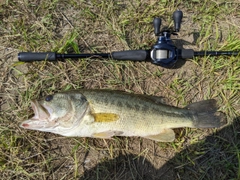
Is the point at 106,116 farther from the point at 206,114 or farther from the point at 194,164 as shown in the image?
the point at 194,164

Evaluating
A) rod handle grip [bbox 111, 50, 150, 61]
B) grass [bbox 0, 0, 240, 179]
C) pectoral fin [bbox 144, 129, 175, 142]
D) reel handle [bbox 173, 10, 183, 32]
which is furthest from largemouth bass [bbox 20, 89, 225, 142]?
reel handle [bbox 173, 10, 183, 32]

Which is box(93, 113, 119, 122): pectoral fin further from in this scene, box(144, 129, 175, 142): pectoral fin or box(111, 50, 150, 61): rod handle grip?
box(111, 50, 150, 61): rod handle grip

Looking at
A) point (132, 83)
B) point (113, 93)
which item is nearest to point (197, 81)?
point (132, 83)

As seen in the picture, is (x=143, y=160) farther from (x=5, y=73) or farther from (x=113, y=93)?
(x=5, y=73)

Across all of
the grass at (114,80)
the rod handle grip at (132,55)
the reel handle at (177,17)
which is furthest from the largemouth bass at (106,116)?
the reel handle at (177,17)

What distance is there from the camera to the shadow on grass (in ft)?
11.2

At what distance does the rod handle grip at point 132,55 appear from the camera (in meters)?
3.39

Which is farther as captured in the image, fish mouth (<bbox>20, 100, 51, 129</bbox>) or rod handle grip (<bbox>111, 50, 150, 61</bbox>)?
rod handle grip (<bbox>111, 50, 150, 61</bbox>)

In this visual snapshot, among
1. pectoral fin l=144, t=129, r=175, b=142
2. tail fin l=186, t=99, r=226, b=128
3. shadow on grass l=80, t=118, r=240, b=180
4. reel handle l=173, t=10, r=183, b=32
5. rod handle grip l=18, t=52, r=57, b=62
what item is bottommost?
shadow on grass l=80, t=118, r=240, b=180

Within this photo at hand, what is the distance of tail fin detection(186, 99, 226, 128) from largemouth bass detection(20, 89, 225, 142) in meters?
0.03

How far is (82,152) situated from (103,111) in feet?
2.64

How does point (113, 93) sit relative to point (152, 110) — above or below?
above

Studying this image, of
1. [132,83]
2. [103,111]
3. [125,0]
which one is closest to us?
[103,111]

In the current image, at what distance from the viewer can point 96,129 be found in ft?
9.94
